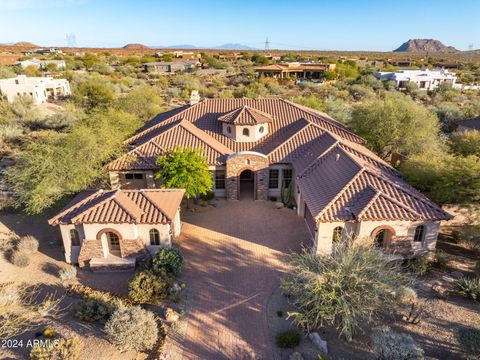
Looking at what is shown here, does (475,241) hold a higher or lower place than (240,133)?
lower

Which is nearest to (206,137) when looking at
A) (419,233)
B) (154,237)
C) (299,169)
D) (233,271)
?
(299,169)

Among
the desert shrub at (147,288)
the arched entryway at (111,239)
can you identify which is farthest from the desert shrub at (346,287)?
the arched entryway at (111,239)

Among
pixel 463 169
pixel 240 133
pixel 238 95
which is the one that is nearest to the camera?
pixel 463 169

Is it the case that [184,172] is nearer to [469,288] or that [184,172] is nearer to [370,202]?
[370,202]

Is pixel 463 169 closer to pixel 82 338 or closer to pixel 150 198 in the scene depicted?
pixel 150 198

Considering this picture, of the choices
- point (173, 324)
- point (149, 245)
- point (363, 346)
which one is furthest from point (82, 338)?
point (363, 346)
